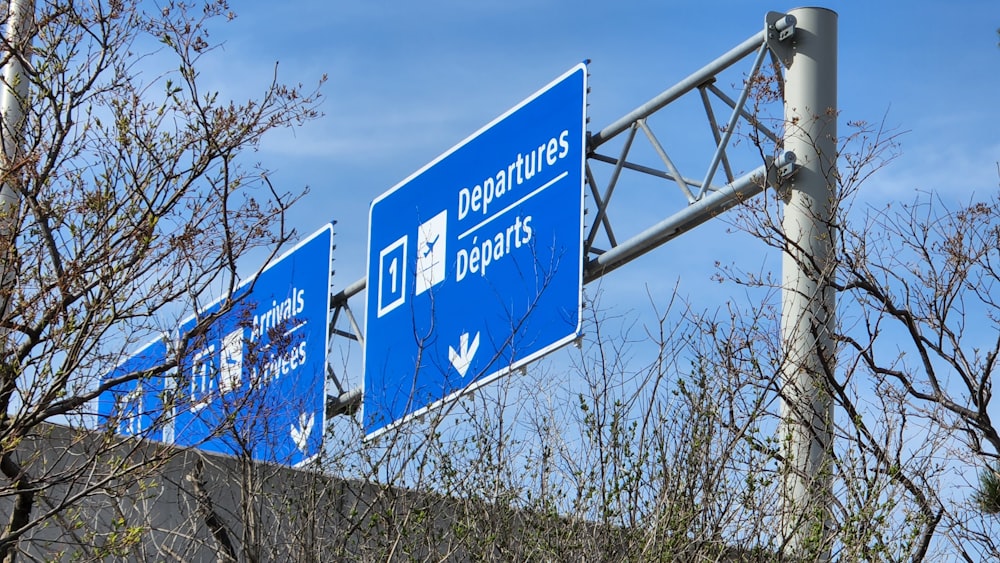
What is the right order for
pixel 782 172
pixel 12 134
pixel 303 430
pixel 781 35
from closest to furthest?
pixel 12 134 → pixel 782 172 → pixel 781 35 → pixel 303 430

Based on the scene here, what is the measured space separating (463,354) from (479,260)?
52cm

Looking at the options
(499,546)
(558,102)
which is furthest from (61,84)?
(499,546)

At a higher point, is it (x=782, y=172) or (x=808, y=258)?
(x=782, y=172)

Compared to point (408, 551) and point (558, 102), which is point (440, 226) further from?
point (408, 551)

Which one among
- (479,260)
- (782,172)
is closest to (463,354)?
(479,260)

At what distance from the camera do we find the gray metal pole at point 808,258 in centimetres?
697

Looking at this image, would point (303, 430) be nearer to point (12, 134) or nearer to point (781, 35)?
point (12, 134)

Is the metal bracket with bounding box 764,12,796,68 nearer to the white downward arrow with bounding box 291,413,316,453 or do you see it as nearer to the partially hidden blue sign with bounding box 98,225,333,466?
the partially hidden blue sign with bounding box 98,225,333,466

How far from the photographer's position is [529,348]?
748 cm

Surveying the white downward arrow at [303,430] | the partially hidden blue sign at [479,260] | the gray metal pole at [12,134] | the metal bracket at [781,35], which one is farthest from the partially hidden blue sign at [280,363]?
the metal bracket at [781,35]

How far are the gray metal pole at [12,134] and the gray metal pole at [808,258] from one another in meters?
3.40

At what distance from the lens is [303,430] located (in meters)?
9.73

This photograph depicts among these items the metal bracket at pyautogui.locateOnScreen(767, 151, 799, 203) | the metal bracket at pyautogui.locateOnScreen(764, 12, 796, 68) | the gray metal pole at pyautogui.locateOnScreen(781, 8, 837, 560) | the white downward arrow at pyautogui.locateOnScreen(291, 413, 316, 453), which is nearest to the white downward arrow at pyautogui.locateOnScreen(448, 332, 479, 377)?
the white downward arrow at pyautogui.locateOnScreen(291, 413, 316, 453)

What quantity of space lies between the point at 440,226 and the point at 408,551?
77.6 inches
